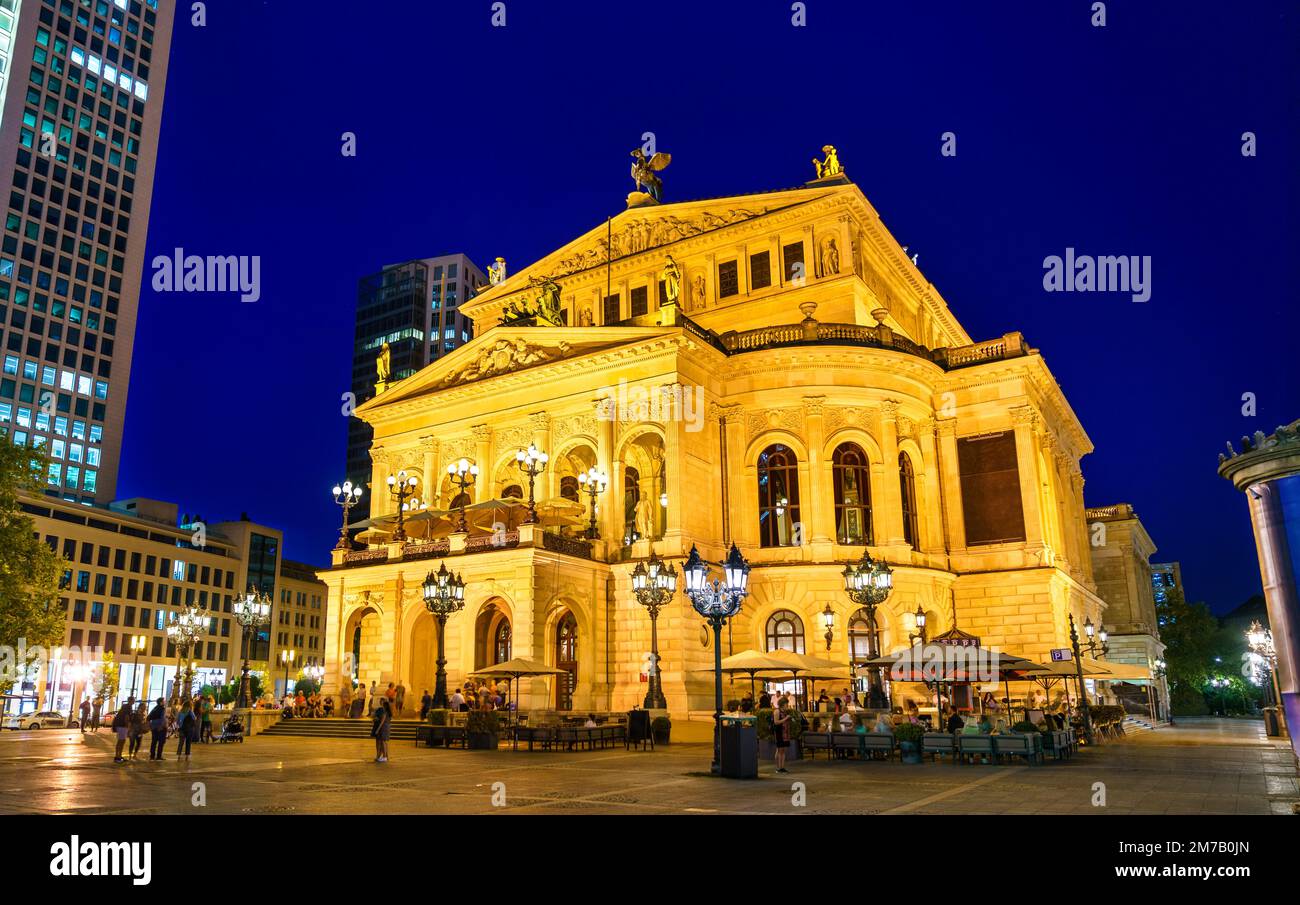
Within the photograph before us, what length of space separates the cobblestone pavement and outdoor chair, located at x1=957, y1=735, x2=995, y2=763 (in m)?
0.64

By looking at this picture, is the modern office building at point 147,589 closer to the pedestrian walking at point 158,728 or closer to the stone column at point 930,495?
the pedestrian walking at point 158,728

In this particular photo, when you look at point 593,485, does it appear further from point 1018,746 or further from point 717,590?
point 1018,746

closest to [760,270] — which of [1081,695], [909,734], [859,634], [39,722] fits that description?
[859,634]

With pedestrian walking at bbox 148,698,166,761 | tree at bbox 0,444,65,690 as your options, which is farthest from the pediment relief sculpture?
pedestrian walking at bbox 148,698,166,761

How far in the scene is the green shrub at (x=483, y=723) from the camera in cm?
2777

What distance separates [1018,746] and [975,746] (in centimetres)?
95

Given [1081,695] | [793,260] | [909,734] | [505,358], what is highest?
[793,260]

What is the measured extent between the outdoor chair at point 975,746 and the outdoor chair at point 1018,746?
0.13 m

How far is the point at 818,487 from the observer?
127 feet

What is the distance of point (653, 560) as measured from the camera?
3391 cm

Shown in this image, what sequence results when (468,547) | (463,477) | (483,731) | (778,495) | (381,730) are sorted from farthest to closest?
(778,495), (468,547), (463,477), (483,731), (381,730)

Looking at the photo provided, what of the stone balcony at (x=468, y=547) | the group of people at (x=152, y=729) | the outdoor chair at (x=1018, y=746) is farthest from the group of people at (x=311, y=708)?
the outdoor chair at (x=1018, y=746)
